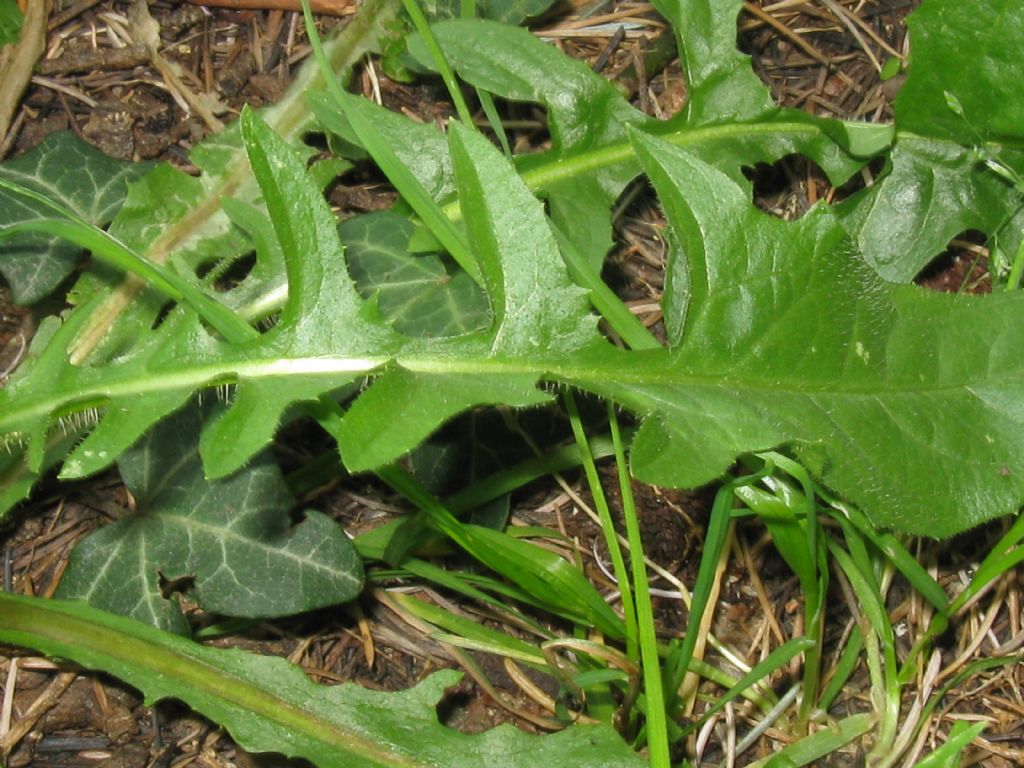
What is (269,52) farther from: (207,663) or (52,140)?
(207,663)

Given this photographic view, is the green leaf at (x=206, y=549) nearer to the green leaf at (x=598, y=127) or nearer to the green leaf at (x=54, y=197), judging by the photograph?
the green leaf at (x=54, y=197)

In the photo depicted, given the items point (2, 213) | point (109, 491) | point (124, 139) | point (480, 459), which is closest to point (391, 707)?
point (480, 459)

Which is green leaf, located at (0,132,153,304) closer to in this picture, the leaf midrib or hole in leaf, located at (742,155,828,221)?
the leaf midrib

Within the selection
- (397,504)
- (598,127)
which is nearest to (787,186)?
(598,127)

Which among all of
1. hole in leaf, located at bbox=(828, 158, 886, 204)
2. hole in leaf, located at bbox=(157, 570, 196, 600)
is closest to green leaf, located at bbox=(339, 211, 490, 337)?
hole in leaf, located at bbox=(157, 570, 196, 600)

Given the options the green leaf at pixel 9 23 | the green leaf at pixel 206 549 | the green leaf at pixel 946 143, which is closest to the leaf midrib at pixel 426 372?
the green leaf at pixel 206 549

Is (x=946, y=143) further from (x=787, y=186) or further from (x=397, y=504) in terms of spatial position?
(x=397, y=504)

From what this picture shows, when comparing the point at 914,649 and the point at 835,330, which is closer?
the point at 835,330
